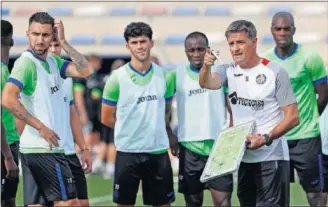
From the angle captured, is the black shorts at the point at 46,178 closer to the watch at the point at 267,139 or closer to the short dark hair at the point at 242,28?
the watch at the point at 267,139

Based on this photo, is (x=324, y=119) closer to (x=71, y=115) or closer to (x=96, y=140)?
(x=71, y=115)

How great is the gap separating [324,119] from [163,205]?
2117 millimetres

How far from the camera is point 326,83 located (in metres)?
12.0

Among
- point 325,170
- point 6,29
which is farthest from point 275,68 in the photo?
point 6,29

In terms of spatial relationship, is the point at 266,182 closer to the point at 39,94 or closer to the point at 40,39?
the point at 39,94

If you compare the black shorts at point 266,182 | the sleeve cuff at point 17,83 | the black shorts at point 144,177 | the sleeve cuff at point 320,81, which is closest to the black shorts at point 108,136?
the black shorts at point 144,177

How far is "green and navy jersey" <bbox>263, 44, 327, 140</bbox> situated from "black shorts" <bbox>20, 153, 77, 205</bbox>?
122 inches

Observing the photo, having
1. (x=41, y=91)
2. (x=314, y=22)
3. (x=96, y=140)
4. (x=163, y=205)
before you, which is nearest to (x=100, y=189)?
(x=96, y=140)

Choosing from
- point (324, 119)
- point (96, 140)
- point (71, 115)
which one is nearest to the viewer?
point (71, 115)

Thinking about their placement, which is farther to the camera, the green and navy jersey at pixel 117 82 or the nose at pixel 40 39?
the green and navy jersey at pixel 117 82

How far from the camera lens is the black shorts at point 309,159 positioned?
39.8ft

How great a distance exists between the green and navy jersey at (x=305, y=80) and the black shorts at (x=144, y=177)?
1.64 m

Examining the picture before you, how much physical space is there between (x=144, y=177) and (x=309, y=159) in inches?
77.1

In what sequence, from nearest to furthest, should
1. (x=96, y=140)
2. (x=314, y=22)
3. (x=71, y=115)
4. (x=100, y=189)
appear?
(x=71, y=115), (x=100, y=189), (x=96, y=140), (x=314, y=22)
